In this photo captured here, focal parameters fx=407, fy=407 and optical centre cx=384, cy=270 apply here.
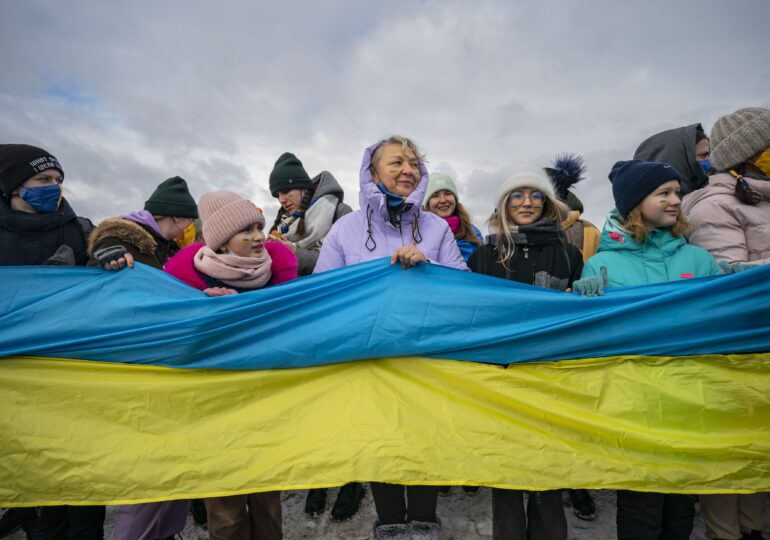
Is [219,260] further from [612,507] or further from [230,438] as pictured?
[612,507]

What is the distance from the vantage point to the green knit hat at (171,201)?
3.48 m

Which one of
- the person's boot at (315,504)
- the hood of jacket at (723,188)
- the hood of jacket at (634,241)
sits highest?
the hood of jacket at (723,188)

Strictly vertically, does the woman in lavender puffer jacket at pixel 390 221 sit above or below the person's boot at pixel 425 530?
above

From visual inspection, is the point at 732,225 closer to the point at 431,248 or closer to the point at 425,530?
the point at 431,248

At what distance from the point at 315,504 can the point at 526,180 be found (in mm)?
2649

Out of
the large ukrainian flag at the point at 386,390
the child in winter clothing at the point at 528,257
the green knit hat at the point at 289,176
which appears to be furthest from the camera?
the green knit hat at the point at 289,176

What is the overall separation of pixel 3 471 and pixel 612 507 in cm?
368

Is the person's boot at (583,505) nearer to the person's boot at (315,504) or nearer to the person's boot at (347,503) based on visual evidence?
the person's boot at (347,503)

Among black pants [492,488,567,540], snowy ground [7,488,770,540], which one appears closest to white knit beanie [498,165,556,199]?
black pants [492,488,567,540]

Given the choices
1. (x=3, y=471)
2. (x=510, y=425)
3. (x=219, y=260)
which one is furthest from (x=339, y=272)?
(x=3, y=471)

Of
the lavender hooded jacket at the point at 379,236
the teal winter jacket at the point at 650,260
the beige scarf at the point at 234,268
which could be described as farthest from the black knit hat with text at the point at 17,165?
the teal winter jacket at the point at 650,260

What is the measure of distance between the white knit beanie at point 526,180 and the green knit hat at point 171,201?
2650 millimetres

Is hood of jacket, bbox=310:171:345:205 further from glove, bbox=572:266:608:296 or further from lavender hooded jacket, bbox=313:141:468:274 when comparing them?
glove, bbox=572:266:608:296

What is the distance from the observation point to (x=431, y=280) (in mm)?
2107
